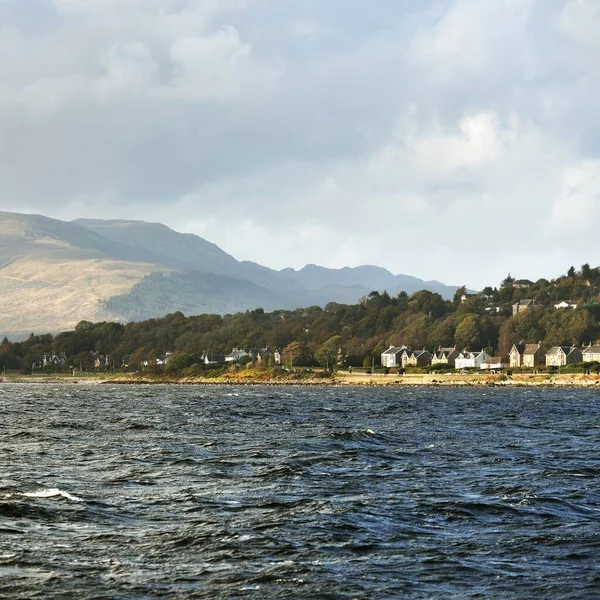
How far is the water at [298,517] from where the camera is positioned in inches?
917

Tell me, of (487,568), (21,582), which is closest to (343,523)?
(487,568)

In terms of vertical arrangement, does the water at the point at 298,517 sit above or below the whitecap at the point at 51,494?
below

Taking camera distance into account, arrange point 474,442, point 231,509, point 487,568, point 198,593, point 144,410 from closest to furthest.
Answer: point 198,593, point 487,568, point 231,509, point 474,442, point 144,410

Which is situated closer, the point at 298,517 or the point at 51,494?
the point at 298,517

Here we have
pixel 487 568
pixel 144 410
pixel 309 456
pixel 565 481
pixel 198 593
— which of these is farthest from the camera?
pixel 144 410

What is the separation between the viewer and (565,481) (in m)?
40.7

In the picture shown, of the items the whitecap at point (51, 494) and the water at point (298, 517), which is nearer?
the water at point (298, 517)

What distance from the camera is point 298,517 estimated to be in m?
31.5

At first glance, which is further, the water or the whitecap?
the whitecap

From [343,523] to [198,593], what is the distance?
29.6 feet

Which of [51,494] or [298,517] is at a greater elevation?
[51,494]

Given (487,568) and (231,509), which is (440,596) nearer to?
(487,568)

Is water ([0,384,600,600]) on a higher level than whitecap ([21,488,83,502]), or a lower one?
lower

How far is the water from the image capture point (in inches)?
917
